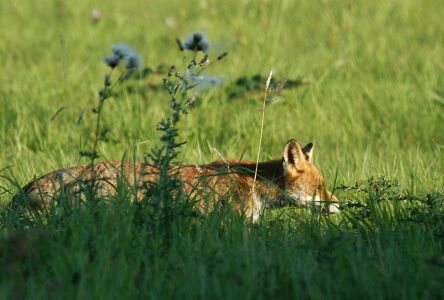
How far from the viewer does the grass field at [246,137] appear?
435 centimetres

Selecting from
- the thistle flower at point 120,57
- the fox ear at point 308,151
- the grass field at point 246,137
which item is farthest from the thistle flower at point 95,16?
the thistle flower at point 120,57

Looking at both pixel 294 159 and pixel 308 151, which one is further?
pixel 308 151

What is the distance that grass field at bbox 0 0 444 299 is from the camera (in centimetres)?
435

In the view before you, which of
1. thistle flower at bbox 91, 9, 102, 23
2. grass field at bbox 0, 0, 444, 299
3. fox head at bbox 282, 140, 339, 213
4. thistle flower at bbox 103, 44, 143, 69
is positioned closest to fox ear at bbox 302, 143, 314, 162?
fox head at bbox 282, 140, 339, 213

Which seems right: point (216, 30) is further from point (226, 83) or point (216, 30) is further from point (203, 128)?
point (203, 128)

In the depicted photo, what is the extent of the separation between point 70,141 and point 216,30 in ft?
13.9

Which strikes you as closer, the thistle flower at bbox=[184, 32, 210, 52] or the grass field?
the grass field

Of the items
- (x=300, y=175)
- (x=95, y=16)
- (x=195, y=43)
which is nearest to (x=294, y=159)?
(x=300, y=175)

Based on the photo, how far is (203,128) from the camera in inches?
336

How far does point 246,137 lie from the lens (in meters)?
8.44

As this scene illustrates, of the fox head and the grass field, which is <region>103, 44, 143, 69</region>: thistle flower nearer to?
the grass field

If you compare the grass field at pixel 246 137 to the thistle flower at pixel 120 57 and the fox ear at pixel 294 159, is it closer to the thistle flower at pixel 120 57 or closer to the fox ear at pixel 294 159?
the fox ear at pixel 294 159

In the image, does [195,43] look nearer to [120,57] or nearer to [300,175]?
[120,57]

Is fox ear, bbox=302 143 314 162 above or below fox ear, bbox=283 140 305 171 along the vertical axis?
above
